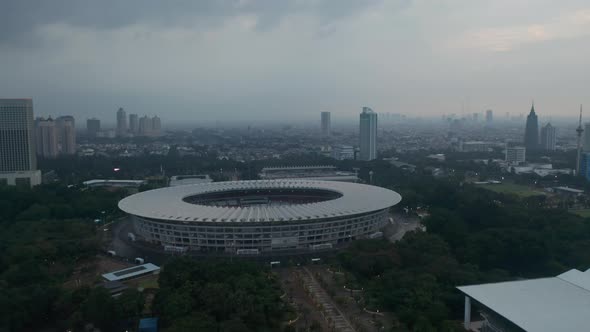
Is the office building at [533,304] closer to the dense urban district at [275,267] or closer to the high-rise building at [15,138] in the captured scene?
the dense urban district at [275,267]

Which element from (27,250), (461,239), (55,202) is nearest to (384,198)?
(461,239)

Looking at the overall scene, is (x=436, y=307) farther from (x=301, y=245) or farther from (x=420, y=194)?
(x=420, y=194)

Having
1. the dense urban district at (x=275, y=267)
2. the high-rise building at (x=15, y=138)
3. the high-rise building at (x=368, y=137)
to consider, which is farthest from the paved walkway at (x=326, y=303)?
the high-rise building at (x=368, y=137)

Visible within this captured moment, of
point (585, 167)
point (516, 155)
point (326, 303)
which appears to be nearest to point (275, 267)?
point (326, 303)

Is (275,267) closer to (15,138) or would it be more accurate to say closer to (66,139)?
(15,138)

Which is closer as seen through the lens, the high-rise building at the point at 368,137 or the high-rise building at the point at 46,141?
the high-rise building at the point at 368,137
